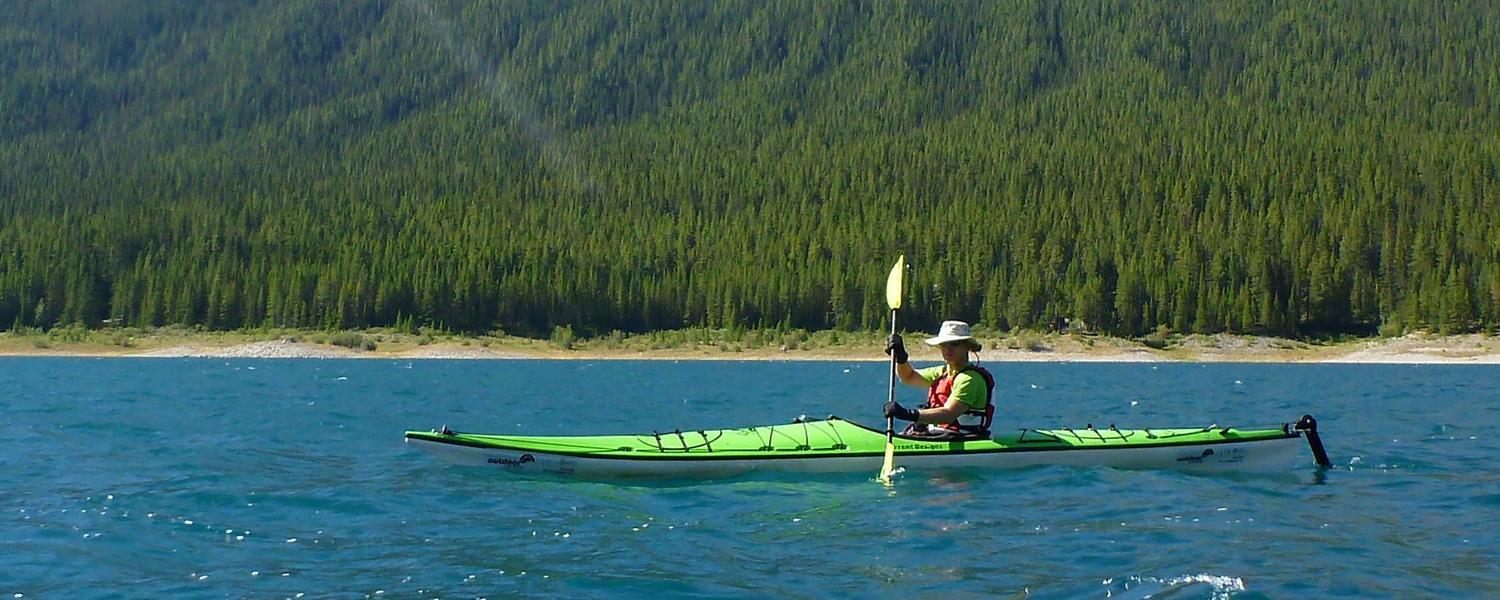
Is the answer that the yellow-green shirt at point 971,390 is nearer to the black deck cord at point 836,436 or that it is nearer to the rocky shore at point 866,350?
the black deck cord at point 836,436

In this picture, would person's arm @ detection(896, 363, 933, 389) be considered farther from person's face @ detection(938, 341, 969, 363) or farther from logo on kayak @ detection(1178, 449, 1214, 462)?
logo on kayak @ detection(1178, 449, 1214, 462)

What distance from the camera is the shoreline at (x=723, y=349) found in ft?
332

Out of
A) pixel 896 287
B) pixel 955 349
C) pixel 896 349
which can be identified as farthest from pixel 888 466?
pixel 896 287

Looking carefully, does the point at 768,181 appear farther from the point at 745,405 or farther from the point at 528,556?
the point at 528,556

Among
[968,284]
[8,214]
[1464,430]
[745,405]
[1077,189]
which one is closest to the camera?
[1464,430]

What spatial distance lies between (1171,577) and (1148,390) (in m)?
40.5

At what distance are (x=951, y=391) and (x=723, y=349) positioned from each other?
9215 cm

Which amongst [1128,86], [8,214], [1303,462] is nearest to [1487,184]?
[1128,86]

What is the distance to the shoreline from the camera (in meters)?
101

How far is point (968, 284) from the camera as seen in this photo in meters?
121

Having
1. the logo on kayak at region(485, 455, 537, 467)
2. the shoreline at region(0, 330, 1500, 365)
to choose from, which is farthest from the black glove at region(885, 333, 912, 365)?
the shoreline at region(0, 330, 1500, 365)

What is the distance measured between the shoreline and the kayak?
244ft

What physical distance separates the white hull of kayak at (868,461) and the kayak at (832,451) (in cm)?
1

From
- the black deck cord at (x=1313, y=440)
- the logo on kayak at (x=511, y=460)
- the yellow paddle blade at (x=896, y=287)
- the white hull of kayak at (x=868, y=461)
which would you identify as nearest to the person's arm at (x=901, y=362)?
the white hull of kayak at (x=868, y=461)
